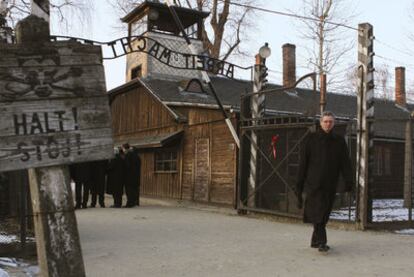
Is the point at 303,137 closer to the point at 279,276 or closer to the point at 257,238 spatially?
the point at 257,238

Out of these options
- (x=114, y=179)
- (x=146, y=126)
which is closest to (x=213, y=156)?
(x=114, y=179)

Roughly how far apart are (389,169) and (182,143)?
10800mm

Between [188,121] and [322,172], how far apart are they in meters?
11.3

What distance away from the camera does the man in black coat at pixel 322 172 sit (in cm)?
741

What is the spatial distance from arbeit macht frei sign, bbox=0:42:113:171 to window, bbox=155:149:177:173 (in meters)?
15.4

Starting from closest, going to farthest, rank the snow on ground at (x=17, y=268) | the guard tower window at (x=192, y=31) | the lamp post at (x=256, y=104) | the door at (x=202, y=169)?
the snow on ground at (x=17, y=268)
the lamp post at (x=256, y=104)
the door at (x=202, y=169)
the guard tower window at (x=192, y=31)

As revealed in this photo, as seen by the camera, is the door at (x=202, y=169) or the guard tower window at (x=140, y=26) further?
the guard tower window at (x=140, y=26)

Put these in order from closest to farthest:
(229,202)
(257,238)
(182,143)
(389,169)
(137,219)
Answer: (257,238) < (137,219) < (229,202) < (182,143) < (389,169)

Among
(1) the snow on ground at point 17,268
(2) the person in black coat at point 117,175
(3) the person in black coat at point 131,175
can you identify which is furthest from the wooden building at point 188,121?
(1) the snow on ground at point 17,268

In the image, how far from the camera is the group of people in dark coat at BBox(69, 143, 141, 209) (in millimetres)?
15086

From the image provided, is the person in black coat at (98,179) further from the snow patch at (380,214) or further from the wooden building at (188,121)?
the snow patch at (380,214)

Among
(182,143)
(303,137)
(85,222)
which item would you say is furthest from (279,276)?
(182,143)

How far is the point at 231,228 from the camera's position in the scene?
10.4 meters

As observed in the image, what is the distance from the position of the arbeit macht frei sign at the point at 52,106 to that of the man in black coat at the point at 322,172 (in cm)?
445
